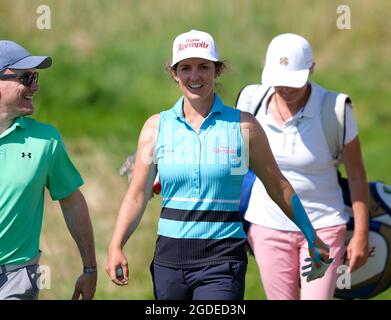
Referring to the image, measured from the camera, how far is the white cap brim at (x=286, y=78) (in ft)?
23.3

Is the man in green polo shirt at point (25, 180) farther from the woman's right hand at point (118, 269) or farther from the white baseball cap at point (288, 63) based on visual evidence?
the white baseball cap at point (288, 63)

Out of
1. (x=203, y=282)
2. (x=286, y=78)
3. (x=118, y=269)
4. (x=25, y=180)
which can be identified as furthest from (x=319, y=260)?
(x=25, y=180)

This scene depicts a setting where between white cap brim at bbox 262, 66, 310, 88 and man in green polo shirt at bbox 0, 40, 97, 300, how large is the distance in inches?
55.1

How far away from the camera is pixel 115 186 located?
484 inches

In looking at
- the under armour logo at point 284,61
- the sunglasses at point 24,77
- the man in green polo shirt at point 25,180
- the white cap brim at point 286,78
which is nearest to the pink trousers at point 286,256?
the white cap brim at point 286,78

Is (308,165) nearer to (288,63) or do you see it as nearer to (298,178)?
(298,178)

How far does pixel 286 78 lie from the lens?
280 inches

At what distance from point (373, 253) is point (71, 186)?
2239mm

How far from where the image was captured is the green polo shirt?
6.02 metres

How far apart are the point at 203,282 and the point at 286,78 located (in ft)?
5.00

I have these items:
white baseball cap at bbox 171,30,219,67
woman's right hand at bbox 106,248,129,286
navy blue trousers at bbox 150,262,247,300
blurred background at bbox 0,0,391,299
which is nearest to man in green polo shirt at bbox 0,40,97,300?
woman's right hand at bbox 106,248,129,286

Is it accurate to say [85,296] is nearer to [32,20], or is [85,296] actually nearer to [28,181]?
[28,181]

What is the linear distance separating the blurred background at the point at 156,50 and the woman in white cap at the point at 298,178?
27.3 feet
